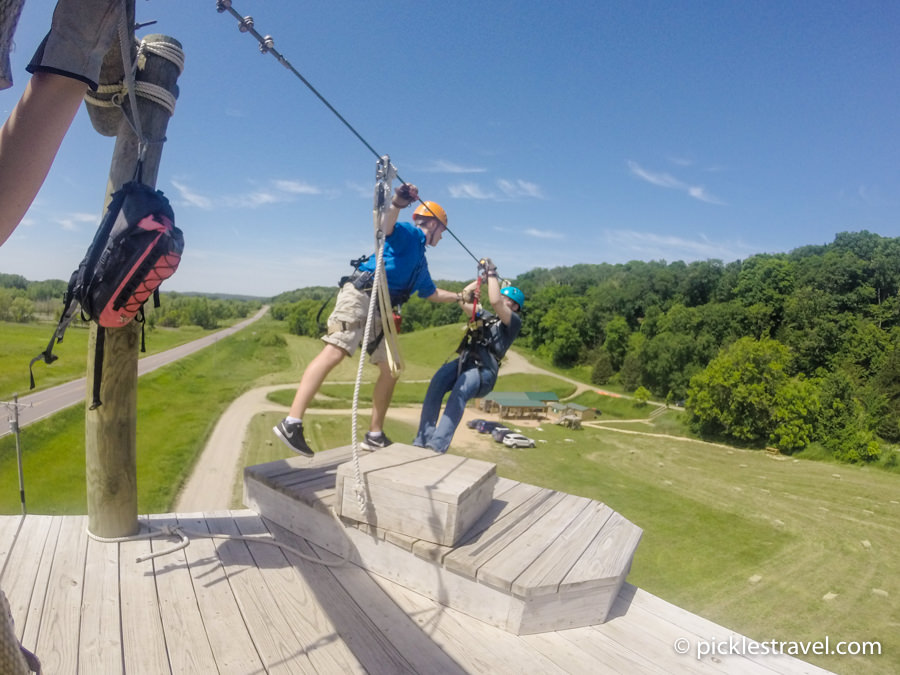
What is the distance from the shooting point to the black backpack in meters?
2.29

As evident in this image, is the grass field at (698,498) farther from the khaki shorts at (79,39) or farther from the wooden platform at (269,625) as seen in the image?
the khaki shorts at (79,39)

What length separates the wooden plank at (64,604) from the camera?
2.17m

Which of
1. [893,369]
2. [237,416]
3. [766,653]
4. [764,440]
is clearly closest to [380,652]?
[766,653]

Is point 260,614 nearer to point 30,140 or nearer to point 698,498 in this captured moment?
point 30,140

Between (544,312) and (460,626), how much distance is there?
7978 centimetres

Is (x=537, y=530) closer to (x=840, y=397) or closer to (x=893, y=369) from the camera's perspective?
(x=840, y=397)

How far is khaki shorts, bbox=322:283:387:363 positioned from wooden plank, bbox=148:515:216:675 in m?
1.69

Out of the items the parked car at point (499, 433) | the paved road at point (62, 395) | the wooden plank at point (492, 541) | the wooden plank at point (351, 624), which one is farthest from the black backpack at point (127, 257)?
the parked car at point (499, 433)

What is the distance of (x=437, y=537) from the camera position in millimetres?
2854

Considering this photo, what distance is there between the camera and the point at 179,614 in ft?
8.31

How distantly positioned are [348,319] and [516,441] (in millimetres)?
39311

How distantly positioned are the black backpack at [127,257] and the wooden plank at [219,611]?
1529 millimetres

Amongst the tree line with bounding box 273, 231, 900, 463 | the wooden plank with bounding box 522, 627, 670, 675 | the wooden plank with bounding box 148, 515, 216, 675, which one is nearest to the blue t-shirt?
the wooden plank with bounding box 148, 515, 216, 675

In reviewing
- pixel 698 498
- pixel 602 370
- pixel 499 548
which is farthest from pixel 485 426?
pixel 499 548
